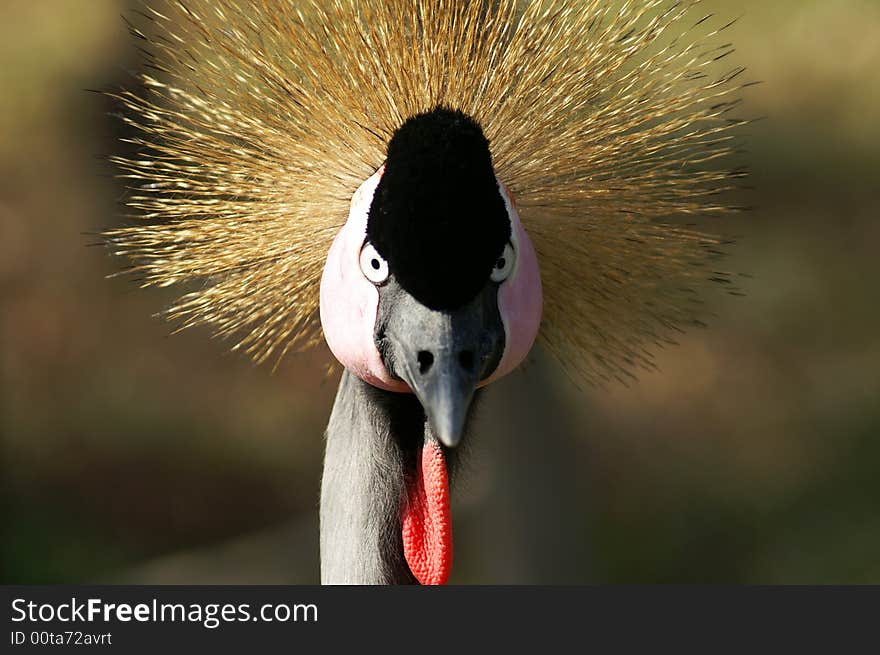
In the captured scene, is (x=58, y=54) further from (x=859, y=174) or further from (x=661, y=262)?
(x=859, y=174)

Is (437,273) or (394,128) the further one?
(394,128)

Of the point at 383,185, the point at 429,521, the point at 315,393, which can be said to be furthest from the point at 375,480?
the point at 315,393

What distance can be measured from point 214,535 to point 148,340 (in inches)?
32.0

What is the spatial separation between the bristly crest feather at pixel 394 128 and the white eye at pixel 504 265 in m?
0.17

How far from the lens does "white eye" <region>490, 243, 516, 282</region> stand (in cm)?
106

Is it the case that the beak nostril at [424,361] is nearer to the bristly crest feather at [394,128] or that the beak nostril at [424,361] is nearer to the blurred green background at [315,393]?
the bristly crest feather at [394,128]

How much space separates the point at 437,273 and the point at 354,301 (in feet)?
0.38

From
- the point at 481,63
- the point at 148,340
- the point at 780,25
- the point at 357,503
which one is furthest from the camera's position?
the point at 148,340

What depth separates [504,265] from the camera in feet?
3.49

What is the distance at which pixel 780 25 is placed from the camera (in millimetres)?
3729

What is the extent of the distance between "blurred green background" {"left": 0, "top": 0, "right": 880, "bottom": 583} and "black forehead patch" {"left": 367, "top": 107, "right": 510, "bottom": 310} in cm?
230

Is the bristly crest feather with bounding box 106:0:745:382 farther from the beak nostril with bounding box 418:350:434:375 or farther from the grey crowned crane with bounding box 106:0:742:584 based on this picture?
the beak nostril with bounding box 418:350:434:375

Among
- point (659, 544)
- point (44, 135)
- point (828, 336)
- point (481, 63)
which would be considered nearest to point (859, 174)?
point (828, 336)

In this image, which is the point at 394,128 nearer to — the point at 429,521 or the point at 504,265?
the point at 504,265
